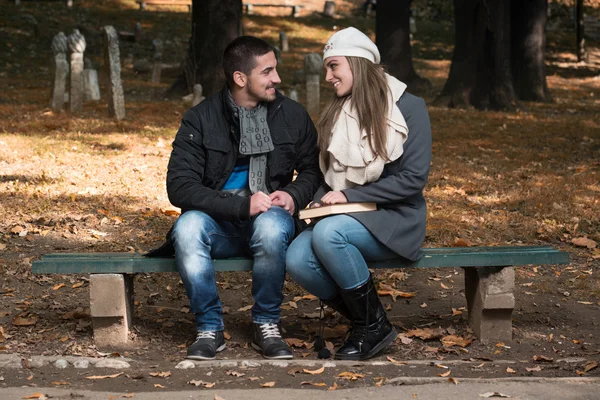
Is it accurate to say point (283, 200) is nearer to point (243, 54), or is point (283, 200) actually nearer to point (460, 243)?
point (243, 54)

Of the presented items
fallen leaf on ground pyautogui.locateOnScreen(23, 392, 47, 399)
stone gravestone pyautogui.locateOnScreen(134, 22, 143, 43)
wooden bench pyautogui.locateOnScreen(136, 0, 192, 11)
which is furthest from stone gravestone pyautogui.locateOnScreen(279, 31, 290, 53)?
fallen leaf on ground pyautogui.locateOnScreen(23, 392, 47, 399)

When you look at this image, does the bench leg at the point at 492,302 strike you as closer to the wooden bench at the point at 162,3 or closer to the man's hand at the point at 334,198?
the man's hand at the point at 334,198

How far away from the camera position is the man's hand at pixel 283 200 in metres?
4.76

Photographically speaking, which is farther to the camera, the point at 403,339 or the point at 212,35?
the point at 212,35

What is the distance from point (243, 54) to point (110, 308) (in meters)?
1.46

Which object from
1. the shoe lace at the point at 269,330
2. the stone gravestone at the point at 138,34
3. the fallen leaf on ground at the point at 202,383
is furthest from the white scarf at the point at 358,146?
the stone gravestone at the point at 138,34

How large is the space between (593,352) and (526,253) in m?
0.62

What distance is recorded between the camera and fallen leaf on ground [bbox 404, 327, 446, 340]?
5.01 meters

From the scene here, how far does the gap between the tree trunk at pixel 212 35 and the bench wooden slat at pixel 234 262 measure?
10.5 meters

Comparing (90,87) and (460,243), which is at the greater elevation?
(90,87)

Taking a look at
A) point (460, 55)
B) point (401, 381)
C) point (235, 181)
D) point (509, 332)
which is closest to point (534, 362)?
point (509, 332)

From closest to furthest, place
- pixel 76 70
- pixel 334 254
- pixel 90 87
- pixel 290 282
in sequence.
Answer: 1. pixel 334 254
2. pixel 290 282
3. pixel 76 70
4. pixel 90 87

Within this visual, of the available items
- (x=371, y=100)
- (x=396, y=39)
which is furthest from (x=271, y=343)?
(x=396, y=39)

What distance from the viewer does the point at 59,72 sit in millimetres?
13141
